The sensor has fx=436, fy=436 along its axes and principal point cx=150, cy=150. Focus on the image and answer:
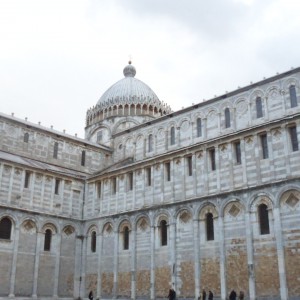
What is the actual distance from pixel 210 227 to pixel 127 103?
814 inches

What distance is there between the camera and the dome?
43.6 m

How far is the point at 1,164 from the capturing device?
3016cm

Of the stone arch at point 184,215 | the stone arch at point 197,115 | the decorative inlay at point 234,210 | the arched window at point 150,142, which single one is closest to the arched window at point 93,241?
the arched window at point 150,142

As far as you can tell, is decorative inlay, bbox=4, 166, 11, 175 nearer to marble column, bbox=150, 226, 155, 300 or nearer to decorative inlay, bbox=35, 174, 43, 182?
decorative inlay, bbox=35, 174, 43, 182

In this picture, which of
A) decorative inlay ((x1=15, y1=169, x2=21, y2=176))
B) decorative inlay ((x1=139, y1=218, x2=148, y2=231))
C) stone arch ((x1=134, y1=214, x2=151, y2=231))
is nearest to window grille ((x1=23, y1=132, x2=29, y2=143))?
decorative inlay ((x1=15, y1=169, x2=21, y2=176))

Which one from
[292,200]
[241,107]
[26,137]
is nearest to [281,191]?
[292,200]

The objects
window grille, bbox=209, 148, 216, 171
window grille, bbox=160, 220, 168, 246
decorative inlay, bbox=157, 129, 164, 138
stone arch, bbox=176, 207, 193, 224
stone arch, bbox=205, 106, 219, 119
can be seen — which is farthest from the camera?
decorative inlay, bbox=157, 129, 164, 138

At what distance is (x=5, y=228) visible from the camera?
29797 mm

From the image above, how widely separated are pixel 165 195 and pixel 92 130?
1738cm

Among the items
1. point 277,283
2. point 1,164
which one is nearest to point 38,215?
point 1,164

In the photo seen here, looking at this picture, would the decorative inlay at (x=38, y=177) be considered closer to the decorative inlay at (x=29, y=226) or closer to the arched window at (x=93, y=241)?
the decorative inlay at (x=29, y=226)

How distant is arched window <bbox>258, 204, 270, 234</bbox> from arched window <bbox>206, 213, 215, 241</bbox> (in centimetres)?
320

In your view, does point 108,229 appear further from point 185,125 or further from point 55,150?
point 185,125

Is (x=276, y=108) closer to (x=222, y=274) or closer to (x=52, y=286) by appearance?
(x=222, y=274)
